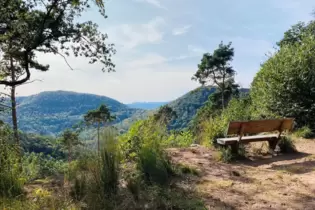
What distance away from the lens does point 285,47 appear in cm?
1162

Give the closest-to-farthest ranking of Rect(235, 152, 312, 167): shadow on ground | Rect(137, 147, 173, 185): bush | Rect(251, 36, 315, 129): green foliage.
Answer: Rect(137, 147, 173, 185): bush < Rect(235, 152, 312, 167): shadow on ground < Rect(251, 36, 315, 129): green foliage

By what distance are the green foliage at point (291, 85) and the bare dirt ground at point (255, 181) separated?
3.76 meters

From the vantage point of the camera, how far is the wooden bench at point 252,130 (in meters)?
6.25

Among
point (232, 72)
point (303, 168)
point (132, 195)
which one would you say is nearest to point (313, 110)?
point (303, 168)

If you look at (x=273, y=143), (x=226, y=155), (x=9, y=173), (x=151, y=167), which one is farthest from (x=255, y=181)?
(x=9, y=173)

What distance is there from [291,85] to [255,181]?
265 inches

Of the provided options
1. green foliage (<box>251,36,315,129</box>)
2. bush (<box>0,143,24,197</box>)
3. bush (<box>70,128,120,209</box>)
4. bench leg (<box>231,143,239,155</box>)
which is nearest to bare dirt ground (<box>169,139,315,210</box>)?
bench leg (<box>231,143,239,155</box>)

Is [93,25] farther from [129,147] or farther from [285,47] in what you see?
[285,47]

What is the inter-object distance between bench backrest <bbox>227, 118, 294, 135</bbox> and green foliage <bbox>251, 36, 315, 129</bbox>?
338 centimetres

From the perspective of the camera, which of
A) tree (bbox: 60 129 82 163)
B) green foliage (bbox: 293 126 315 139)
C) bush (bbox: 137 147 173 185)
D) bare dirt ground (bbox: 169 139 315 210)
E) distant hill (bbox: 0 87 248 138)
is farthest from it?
green foliage (bbox: 293 126 315 139)

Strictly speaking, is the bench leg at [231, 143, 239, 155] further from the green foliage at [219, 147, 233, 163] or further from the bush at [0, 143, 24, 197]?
the bush at [0, 143, 24, 197]

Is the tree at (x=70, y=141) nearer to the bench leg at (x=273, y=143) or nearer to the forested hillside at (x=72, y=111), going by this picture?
the forested hillside at (x=72, y=111)

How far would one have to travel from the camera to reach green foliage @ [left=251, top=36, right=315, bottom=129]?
9984mm

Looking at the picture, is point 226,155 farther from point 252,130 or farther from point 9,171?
point 9,171
